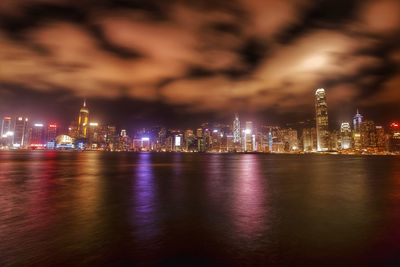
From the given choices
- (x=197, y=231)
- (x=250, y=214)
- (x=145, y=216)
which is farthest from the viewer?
(x=250, y=214)

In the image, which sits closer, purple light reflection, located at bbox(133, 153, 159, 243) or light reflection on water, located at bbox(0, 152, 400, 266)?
light reflection on water, located at bbox(0, 152, 400, 266)

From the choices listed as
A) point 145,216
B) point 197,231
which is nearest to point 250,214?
point 197,231

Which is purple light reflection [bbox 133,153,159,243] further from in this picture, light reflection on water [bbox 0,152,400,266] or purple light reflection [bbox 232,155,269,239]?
purple light reflection [bbox 232,155,269,239]

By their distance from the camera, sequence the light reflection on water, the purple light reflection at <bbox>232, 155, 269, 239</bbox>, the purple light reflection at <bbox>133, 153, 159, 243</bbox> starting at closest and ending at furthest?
the light reflection on water, the purple light reflection at <bbox>133, 153, 159, 243</bbox>, the purple light reflection at <bbox>232, 155, 269, 239</bbox>

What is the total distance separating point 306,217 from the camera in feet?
61.3

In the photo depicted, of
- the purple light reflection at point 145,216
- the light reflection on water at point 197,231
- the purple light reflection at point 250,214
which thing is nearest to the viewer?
the light reflection on water at point 197,231

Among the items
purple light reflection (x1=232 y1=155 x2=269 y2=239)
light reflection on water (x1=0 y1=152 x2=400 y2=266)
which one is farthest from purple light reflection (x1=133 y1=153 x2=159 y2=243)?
purple light reflection (x1=232 y1=155 x2=269 y2=239)

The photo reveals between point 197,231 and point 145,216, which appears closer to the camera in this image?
point 197,231

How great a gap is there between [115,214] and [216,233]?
8179 millimetres

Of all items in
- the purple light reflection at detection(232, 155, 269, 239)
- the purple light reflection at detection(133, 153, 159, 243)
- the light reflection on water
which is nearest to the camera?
the light reflection on water

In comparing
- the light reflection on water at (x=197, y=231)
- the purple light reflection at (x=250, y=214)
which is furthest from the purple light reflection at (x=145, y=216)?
the purple light reflection at (x=250, y=214)

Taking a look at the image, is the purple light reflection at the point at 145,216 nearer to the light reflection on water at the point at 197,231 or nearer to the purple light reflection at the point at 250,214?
the light reflection on water at the point at 197,231

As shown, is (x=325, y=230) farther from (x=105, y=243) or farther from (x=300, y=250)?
(x=105, y=243)

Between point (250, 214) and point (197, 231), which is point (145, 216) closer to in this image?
point (197, 231)
